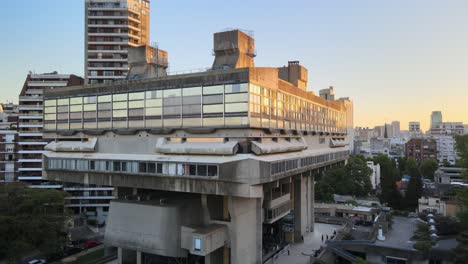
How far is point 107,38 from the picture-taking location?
6078cm

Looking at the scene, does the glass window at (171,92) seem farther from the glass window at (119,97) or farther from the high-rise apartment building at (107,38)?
the high-rise apartment building at (107,38)

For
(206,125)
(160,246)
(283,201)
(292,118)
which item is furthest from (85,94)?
(283,201)

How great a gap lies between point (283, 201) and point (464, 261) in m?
17.8

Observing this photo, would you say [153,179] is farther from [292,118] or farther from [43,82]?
[43,82]

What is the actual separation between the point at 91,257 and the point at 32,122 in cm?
3318

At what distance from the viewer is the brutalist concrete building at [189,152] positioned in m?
26.4

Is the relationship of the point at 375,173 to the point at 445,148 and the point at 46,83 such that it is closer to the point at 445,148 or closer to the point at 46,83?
the point at 445,148

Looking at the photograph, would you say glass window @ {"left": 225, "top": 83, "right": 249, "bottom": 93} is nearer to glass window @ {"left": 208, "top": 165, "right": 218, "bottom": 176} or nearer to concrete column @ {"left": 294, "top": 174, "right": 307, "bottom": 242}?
glass window @ {"left": 208, "top": 165, "right": 218, "bottom": 176}

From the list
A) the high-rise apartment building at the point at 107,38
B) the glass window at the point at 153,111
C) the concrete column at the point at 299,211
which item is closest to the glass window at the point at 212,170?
the glass window at the point at 153,111

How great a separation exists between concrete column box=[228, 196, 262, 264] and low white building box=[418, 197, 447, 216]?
135ft

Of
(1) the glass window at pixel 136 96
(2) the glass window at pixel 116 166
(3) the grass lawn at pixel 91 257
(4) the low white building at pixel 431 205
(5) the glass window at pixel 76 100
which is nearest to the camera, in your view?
(1) the glass window at pixel 136 96

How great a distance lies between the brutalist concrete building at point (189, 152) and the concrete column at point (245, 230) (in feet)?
0.28

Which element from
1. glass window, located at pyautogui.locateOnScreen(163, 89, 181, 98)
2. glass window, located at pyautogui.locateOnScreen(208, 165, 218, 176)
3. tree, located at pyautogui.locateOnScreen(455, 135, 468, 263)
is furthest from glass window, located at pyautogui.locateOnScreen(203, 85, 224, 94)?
tree, located at pyautogui.locateOnScreen(455, 135, 468, 263)

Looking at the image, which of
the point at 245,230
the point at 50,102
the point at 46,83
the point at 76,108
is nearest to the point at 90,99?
the point at 76,108
